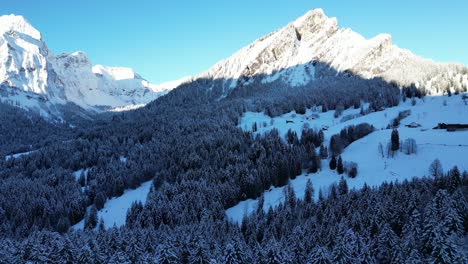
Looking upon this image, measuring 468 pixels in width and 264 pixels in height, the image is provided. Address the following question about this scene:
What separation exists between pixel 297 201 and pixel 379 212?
124ft

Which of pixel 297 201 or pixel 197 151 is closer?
pixel 297 201

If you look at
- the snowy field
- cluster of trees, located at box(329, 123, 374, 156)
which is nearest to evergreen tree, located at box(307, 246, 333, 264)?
the snowy field

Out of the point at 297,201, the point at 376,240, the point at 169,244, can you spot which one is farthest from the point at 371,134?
the point at 169,244

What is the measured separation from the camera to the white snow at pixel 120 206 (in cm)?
14375

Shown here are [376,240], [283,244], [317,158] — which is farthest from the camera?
[317,158]

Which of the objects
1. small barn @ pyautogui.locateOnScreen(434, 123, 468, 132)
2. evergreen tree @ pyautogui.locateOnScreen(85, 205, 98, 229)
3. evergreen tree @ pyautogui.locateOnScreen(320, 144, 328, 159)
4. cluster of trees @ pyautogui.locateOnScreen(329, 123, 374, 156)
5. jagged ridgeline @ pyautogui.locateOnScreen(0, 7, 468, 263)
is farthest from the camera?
cluster of trees @ pyautogui.locateOnScreen(329, 123, 374, 156)

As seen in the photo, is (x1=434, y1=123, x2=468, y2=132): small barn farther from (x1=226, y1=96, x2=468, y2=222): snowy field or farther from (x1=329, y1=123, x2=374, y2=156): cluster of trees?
(x1=329, y1=123, x2=374, y2=156): cluster of trees

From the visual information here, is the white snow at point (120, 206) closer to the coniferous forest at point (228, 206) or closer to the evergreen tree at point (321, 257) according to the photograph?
the coniferous forest at point (228, 206)

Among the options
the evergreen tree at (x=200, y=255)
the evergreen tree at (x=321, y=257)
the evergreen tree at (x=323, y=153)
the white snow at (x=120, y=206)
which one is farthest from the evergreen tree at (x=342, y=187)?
the white snow at (x=120, y=206)

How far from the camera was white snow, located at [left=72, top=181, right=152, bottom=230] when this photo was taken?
143750mm

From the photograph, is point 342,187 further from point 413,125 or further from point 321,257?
point 413,125

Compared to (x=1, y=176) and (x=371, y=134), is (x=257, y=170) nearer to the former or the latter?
(x=371, y=134)

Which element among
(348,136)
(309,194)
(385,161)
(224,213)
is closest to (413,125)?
(348,136)

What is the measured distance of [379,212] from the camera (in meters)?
82.9
